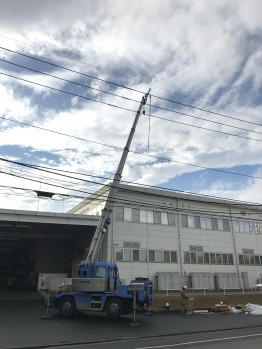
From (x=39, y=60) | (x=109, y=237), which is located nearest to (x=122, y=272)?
(x=109, y=237)

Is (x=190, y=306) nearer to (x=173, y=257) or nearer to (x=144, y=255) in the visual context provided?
(x=144, y=255)

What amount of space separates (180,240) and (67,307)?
688 inches

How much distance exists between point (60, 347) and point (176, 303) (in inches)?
490

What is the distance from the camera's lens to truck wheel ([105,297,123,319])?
1634 centimetres

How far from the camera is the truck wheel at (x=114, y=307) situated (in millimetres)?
16344

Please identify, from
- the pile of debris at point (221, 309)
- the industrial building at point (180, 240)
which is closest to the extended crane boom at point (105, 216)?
the industrial building at point (180, 240)

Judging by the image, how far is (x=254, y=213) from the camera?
38.7 m

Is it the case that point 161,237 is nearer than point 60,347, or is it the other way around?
point 60,347

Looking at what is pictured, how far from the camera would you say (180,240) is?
31.9 m

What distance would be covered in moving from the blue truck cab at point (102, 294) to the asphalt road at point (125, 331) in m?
0.64

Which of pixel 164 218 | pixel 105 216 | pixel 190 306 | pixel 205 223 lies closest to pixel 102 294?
pixel 105 216

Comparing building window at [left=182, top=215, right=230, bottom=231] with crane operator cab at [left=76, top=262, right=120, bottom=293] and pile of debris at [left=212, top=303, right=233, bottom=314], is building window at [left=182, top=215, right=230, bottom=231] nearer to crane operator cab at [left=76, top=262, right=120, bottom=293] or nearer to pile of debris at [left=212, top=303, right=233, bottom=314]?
pile of debris at [left=212, top=303, right=233, bottom=314]

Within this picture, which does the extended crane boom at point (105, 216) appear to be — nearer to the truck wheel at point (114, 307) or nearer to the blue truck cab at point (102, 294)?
the blue truck cab at point (102, 294)

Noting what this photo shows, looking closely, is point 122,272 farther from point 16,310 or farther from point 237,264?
point 237,264
